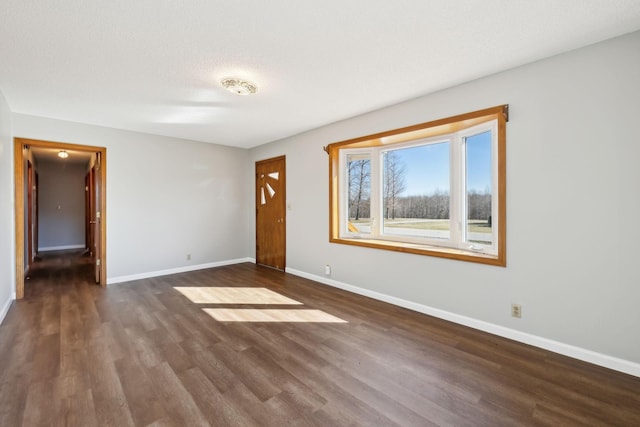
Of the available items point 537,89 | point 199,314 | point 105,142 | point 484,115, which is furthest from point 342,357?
point 105,142

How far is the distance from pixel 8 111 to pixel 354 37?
4182 millimetres

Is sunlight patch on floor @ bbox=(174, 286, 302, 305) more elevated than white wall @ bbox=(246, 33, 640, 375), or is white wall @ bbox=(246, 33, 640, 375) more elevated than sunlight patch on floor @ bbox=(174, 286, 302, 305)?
white wall @ bbox=(246, 33, 640, 375)

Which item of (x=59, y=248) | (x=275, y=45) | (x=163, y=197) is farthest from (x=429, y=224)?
(x=59, y=248)

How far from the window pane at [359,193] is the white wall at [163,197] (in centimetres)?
267

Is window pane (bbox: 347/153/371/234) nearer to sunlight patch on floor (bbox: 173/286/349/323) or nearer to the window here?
the window

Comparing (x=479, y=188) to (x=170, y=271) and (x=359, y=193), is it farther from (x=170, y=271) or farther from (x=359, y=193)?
(x=170, y=271)

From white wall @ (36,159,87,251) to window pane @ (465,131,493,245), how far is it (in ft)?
31.3

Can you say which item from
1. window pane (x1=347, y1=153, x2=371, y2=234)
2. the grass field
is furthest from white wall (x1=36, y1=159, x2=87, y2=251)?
the grass field

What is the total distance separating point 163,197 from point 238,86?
9.81 ft

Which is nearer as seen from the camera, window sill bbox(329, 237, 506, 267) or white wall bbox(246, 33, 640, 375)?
white wall bbox(246, 33, 640, 375)

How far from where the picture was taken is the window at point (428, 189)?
9.12 ft

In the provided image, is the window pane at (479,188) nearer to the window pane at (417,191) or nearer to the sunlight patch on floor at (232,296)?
the window pane at (417,191)

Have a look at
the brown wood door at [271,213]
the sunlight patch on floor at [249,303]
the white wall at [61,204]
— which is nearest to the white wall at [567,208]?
the sunlight patch on floor at [249,303]

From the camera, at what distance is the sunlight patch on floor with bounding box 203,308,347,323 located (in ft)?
9.73
